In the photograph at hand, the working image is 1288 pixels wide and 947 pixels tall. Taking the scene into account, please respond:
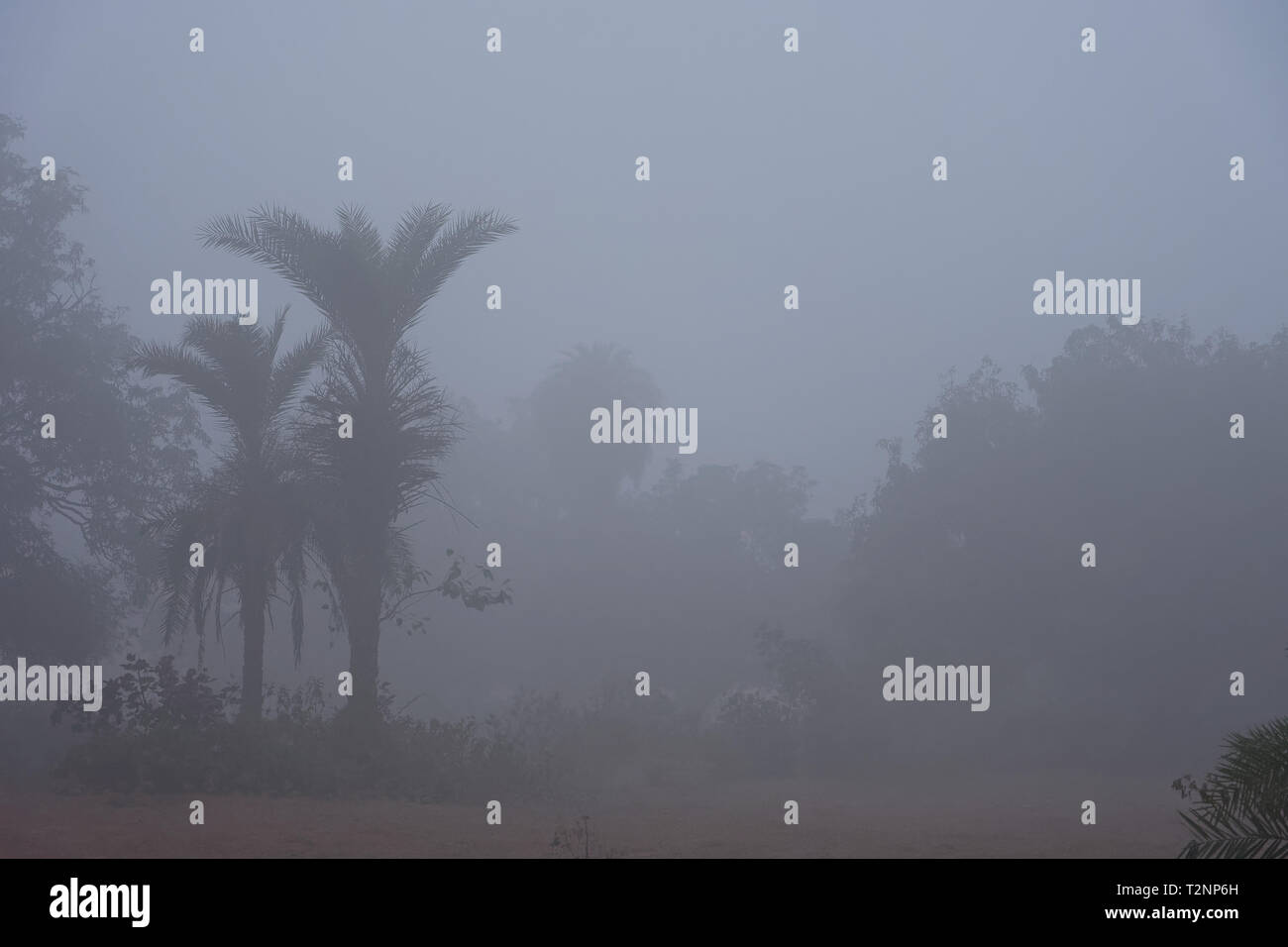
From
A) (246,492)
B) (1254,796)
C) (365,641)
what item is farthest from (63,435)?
(1254,796)

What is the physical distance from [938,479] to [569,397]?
89.4 ft

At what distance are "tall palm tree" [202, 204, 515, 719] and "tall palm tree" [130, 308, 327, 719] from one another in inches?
31.3

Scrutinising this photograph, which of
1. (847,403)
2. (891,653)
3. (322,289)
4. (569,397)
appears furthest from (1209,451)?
(847,403)

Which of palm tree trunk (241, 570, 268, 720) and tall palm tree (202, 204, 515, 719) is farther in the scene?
palm tree trunk (241, 570, 268, 720)

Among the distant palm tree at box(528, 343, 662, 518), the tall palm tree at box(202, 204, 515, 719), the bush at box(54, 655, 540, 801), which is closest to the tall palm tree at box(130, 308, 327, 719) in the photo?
the tall palm tree at box(202, 204, 515, 719)

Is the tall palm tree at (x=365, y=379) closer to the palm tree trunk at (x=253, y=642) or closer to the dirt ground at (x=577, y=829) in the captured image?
the palm tree trunk at (x=253, y=642)

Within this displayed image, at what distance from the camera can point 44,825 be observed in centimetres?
1060

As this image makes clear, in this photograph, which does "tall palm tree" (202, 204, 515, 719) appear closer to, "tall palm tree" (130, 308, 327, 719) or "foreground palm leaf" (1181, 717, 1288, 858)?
"tall palm tree" (130, 308, 327, 719)

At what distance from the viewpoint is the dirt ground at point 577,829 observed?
1043cm

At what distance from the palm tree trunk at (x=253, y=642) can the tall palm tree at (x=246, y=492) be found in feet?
0.05

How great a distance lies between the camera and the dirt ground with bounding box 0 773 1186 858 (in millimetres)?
10430

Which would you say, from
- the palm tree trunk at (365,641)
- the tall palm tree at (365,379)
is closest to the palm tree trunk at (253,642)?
the tall palm tree at (365,379)

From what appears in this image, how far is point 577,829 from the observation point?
12250mm
